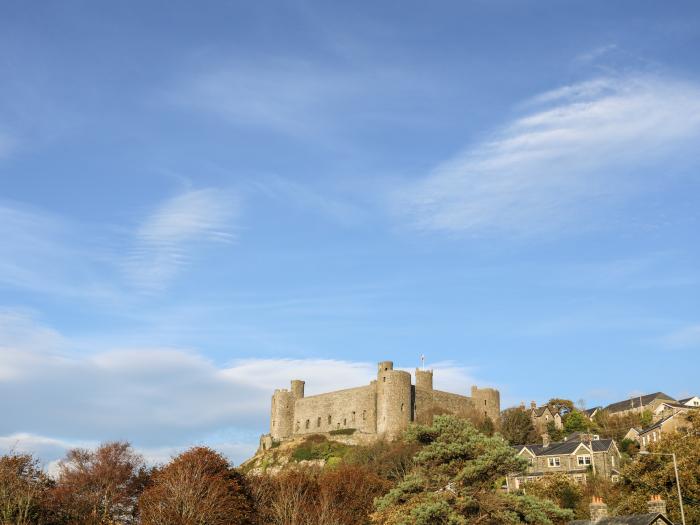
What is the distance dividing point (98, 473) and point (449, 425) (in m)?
37.1

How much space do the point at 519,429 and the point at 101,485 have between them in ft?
177

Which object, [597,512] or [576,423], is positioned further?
[576,423]

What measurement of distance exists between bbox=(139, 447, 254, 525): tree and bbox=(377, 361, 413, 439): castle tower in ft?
141

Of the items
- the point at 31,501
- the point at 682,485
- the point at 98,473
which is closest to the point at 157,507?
the point at 31,501

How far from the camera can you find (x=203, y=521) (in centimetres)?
4625

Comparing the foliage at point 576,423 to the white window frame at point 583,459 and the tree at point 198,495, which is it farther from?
the tree at point 198,495

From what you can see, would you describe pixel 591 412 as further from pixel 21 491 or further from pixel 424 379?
pixel 21 491

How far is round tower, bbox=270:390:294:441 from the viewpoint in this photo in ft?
368

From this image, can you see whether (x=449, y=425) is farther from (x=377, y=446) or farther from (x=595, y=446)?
(x=377, y=446)

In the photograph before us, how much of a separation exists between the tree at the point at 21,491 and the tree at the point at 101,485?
2047 millimetres

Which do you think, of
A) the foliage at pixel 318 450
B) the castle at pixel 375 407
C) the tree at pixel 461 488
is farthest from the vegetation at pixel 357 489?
the castle at pixel 375 407

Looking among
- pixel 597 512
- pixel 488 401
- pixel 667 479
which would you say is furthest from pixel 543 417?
pixel 597 512

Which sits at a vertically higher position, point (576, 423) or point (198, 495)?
point (576, 423)

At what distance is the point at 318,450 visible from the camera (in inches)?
3907
